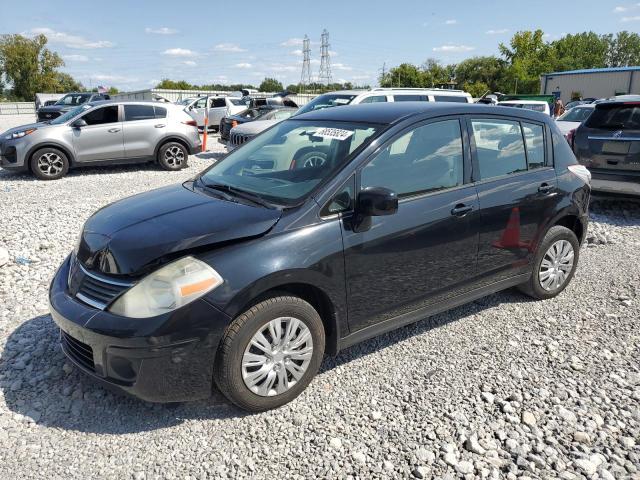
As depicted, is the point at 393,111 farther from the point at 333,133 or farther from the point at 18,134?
the point at 18,134

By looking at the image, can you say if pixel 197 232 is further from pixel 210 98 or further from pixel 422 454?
pixel 210 98

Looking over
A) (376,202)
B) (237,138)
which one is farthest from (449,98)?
(376,202)

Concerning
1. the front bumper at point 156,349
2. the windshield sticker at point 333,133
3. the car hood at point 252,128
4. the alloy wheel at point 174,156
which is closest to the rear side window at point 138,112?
the alloy wheel at point 174,156

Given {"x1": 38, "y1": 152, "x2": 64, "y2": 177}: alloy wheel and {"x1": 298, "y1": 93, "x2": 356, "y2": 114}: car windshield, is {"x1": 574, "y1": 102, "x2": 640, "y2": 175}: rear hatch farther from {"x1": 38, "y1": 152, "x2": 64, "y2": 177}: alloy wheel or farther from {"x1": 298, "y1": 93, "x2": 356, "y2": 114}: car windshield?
{"x1": 38, "y1": 152, "x2": 64, "y2": 177}: alloy wheel

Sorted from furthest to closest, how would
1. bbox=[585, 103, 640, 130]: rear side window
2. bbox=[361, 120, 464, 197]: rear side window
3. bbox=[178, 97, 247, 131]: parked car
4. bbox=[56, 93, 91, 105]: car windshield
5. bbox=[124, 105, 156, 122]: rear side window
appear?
bbox=[56, 93, 91, 105]: car windshield → bbox=[178, 97, 247, 131]: parked car → bbox=[124, 105, 156, 122]: rear side window → bbox=[585, 103, 640, 130]: rear side window → bbox=[361, 120, 464, 197]: rear side window

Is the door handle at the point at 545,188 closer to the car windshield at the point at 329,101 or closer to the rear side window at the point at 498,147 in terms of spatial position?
the rear side window at the point at 498,147

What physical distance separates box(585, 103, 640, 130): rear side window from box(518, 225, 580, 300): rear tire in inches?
157

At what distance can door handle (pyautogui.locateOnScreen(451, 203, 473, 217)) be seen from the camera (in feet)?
12.2

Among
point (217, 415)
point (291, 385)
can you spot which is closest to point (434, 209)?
point (291, 385)

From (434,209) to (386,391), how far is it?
129 cm

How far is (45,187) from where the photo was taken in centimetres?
1011

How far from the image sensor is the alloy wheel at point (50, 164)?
421 inches

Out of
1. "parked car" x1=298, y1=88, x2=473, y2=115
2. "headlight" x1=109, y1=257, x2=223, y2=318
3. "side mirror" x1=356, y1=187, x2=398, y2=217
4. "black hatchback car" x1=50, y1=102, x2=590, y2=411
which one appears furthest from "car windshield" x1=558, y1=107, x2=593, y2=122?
"headlight" x1=109, y1=257, x2=223, y2=318

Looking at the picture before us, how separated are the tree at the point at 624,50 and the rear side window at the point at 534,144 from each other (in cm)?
11476
